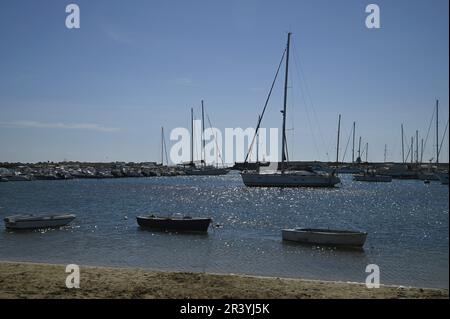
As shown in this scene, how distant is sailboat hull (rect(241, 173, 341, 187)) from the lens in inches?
2953

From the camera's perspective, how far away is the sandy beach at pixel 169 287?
12.7 metres

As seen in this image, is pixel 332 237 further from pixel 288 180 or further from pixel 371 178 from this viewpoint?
pixel 371 178

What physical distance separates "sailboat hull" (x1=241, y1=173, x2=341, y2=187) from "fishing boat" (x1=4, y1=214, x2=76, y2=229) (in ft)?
148

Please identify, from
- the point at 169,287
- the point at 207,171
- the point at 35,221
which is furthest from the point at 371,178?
the point at 169,287

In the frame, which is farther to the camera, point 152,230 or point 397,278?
point 152,230

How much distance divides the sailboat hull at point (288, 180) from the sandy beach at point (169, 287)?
59823mm

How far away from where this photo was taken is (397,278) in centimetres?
1909

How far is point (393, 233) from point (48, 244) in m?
23.8

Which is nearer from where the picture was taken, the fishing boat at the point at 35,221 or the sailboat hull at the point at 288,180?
the fishing boat at the point at 35,221

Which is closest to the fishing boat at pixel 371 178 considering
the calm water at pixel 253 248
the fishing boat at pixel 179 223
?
the calm water at pixel 253 248

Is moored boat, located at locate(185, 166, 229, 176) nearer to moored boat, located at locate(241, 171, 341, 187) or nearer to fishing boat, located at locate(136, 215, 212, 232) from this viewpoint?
moored boat, located at locate(241, 171, 341, 187)

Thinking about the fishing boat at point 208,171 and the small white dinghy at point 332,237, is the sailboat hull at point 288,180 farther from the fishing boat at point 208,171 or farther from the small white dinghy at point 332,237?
the fishing boat at point 208,171
